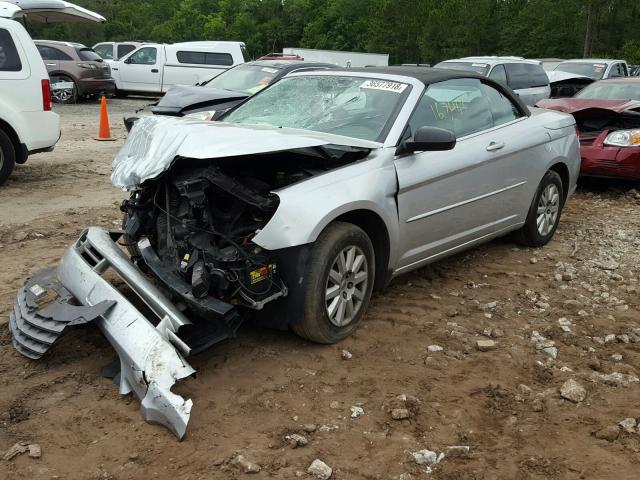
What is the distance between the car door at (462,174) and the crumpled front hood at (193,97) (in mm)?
5063

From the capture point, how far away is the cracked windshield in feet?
15.4

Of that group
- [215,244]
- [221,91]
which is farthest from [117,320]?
[221,91]

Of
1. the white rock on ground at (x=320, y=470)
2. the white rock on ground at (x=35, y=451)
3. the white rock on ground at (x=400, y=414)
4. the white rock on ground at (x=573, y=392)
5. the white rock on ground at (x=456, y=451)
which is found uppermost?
the white rock on ground at (x=35, y=451)

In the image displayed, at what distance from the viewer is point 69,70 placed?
19188 millimetres

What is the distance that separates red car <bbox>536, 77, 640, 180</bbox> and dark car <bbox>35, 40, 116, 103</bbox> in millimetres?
14320

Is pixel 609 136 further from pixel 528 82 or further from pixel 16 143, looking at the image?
pixel 16 143

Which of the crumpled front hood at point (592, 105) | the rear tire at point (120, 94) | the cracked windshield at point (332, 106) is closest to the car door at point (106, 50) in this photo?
the rear tire at point (120, 94)

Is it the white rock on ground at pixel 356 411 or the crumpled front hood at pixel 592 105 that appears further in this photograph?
the crumpled front hood at pixel 592 105

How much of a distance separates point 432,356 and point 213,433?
149 cm

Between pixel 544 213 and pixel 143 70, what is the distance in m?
17.8

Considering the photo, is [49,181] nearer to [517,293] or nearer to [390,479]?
[517,293]

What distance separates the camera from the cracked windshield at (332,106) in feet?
15.4

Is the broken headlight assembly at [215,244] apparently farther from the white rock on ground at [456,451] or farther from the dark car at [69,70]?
the dark car at [69,70]

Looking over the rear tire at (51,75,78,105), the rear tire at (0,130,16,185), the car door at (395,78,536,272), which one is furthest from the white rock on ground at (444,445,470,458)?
the rear tire at (51,75,78,105)
